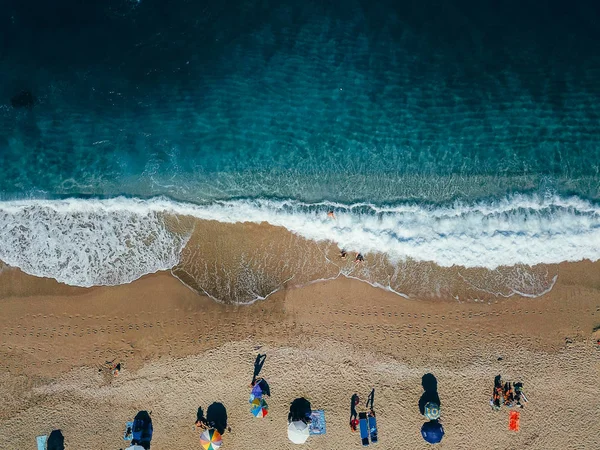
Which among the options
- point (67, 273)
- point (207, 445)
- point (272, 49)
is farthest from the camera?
point (272, 49)

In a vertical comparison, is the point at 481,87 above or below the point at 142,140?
above

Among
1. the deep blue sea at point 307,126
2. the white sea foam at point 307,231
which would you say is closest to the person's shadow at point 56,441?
the white sea foam at point 307,231

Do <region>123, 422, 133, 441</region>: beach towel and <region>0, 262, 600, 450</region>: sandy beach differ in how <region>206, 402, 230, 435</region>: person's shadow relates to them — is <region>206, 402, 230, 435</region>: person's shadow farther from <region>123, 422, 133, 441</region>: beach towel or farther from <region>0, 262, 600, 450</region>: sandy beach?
<region>123, 422, 133, 441</region>: beach towel

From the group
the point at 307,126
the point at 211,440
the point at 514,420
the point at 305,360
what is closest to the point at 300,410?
the point at 305,360

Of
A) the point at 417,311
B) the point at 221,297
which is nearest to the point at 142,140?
the point at 221,297

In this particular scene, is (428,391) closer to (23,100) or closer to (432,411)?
(432,411)

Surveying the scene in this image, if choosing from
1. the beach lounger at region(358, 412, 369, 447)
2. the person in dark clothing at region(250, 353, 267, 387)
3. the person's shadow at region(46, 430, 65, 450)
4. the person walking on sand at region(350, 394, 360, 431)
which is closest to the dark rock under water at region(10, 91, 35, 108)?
the person's shadow at region(46, 430, 65, 450)

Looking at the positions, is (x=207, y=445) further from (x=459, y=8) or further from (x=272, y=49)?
(x=459, y=8)
